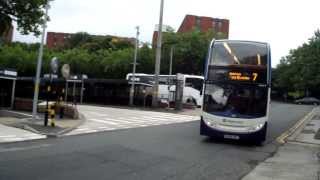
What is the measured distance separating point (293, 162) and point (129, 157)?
17.0 feet

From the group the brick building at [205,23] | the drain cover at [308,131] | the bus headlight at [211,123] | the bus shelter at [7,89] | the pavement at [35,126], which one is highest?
the brick building at [205,23]

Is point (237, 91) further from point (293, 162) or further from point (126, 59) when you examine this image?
point (126, 59)

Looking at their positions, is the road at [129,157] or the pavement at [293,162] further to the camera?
the pavement at [293,162]

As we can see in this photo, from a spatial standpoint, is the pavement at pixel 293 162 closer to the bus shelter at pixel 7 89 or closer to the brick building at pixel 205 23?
the bus shelter at pixel 7 89

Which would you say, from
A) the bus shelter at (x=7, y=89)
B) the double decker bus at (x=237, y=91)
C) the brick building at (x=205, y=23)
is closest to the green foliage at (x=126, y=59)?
the brick building at (x=205, y=23)

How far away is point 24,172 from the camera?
13234mm

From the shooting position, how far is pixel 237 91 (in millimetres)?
23766

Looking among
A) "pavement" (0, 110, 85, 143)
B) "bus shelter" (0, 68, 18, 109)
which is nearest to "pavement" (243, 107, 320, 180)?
"pavement" (0, 110, 85, 143)

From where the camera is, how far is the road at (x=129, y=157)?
45.2ft

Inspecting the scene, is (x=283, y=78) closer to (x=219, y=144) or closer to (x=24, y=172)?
(x=219, y=144)

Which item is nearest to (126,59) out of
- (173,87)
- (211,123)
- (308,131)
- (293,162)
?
(173,87)

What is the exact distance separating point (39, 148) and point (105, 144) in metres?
2.89

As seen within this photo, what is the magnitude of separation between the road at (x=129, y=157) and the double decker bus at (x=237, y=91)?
66 cm

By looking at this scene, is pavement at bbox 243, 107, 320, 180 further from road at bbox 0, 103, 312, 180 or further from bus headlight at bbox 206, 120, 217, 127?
bus headlight at bbox 206, 120, 217, 127
